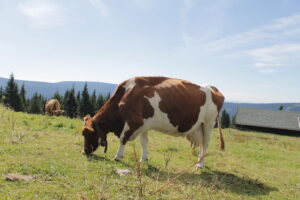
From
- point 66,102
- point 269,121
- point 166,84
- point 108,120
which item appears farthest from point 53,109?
point 66,102

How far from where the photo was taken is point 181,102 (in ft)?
25.6

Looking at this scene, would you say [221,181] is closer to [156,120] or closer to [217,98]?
[156,120]

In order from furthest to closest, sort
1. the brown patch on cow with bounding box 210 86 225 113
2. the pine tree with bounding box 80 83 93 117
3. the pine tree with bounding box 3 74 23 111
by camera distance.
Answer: the pine tree with bounding box 80 83 93 117 < the pine tree with bounding box 3 74 23 111 < the brown patch on cow with bounding box 210 86 225 113

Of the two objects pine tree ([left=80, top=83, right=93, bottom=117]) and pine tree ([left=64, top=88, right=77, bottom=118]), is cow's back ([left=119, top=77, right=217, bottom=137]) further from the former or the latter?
pine tree ([left=80, top=83, right=93, bottom=117])

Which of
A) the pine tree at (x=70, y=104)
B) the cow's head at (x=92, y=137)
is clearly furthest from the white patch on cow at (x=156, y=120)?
the pine tree at (x=70, y=104)

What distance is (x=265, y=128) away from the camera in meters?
53.0

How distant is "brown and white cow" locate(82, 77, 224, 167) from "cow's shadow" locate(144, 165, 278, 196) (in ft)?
2.08

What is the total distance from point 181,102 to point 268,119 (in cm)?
5332

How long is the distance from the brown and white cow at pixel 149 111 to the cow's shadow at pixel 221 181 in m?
0.63

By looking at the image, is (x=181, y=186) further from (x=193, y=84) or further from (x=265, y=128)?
(x=265, y=128)

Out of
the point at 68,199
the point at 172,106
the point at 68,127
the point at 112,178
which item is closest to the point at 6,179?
the point at 68,199

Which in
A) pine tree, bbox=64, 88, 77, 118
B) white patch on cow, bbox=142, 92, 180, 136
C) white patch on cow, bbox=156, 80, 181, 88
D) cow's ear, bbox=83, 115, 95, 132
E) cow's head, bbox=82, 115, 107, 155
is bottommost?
pine tree, bbox=64, 88, 77, 118

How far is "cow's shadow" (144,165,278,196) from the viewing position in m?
6.52

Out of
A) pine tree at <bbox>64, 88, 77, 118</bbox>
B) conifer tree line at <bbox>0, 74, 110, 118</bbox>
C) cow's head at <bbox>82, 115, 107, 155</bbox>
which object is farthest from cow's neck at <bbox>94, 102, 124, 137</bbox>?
pine tree at <bbox>64, 88, 77, 118</bbox>
